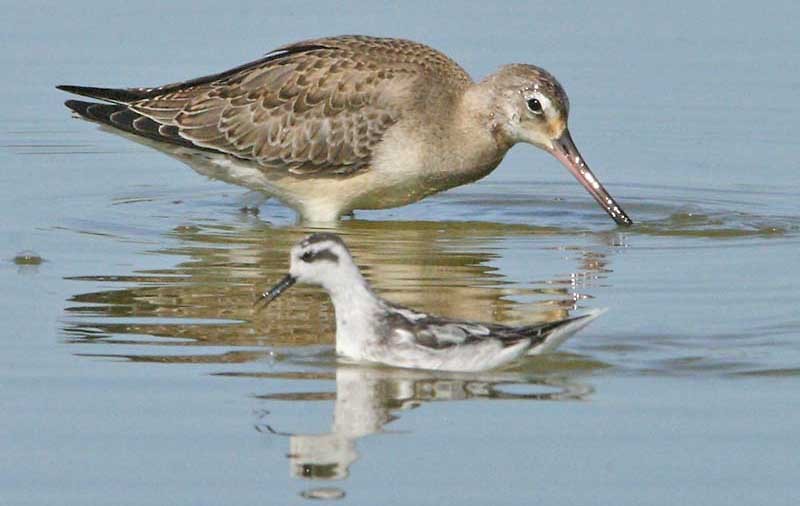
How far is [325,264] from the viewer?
9906 millimetres

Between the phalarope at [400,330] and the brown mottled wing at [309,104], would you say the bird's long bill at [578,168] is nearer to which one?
the brown mottled wing at [309,104]

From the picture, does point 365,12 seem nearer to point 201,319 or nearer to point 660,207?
point 660,207

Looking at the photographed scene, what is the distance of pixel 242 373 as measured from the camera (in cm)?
950

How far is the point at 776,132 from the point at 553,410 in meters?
7.96

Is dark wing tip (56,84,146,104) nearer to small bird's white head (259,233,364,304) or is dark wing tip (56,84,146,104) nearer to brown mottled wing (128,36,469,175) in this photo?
brown mottled wing (128,36,469,175)

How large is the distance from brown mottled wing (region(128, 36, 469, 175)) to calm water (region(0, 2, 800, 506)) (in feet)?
1.74

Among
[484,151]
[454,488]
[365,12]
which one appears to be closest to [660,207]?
[484,151]

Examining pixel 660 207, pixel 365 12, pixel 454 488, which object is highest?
pixel 365 12

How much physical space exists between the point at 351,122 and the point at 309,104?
0.50 m

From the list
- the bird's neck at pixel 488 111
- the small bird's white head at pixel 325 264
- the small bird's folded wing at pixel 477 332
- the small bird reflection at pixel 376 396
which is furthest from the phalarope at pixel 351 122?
the small bird reflection at pixel 376 396

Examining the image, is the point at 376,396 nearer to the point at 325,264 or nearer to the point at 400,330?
the point at 400,330

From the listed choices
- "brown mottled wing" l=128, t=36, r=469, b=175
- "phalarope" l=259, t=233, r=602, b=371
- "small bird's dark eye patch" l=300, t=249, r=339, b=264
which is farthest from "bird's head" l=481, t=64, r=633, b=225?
"small bird's dark eye patch" l=300, t=249, r=339, b=264

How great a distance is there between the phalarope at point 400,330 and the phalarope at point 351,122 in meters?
3.81

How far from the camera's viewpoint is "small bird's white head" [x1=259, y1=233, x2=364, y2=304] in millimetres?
9914
